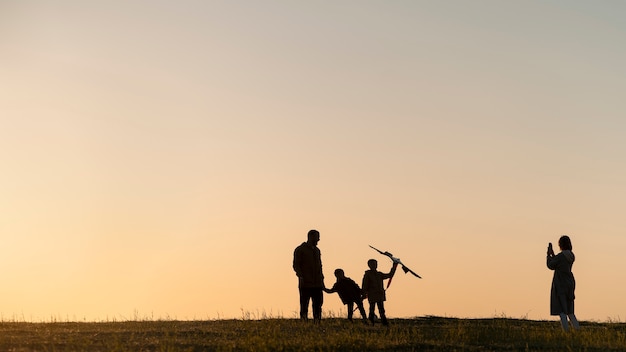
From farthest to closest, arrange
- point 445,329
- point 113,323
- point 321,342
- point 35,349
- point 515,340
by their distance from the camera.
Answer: point 113,323 < point 445,329 < point 515,340 < point 321,342 < point 35,349

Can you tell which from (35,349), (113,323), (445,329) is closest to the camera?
(35,349)

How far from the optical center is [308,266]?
28453mm

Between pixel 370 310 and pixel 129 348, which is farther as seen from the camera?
pixel 370 310

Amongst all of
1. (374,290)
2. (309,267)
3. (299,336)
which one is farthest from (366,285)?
(299,336)

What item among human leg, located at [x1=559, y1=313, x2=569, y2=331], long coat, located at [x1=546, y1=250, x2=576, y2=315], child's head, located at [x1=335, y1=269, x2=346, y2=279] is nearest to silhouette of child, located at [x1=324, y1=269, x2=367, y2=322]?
child's head, located at [x1=335, y1=269, x2=346, y2=279]

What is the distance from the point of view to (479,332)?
25062mm

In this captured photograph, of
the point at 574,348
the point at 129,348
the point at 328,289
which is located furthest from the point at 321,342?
the point at 328,289

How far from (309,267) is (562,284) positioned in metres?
6.45

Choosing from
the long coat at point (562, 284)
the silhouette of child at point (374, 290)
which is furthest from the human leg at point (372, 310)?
the long coat at point (562, 284)

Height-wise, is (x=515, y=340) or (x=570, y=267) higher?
(x=570, y=267)

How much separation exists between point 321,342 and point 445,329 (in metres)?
5.98

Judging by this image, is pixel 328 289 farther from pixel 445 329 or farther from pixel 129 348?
pixel 129 348

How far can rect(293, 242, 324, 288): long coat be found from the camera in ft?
93.4

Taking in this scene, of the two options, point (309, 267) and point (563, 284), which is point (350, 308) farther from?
point (563, 284)
